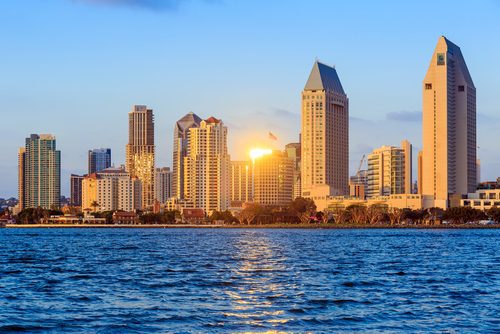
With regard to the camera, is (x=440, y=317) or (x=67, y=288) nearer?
(x=440, y=317)

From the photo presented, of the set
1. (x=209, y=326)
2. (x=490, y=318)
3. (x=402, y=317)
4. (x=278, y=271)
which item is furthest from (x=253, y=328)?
(x=278, y=271)

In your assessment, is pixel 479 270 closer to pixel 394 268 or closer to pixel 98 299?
pixel 394 268

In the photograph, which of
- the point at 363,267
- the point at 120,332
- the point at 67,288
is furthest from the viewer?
the point at 363,267

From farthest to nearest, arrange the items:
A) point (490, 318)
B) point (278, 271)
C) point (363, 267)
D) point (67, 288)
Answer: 1. point (363, 267)
2. point (278, 271)
3. point (67, 288)
4. point (490, 318)

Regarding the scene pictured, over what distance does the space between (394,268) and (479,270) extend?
7.46 meters

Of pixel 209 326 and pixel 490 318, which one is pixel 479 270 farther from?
pixel 209 326

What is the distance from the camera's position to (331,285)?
199ft

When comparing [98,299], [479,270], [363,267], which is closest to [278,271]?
[363,267]

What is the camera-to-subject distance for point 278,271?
74.4 metres

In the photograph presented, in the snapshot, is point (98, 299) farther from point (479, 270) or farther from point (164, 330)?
point (479, 270)

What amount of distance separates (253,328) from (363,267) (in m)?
41.1

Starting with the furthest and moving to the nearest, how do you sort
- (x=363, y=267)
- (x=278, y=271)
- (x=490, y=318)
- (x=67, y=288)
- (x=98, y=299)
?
(x=363, y=267)
(x=278, y=271)
(x=67, y=288)
(x=98, y=299)
(x=490, y=318)

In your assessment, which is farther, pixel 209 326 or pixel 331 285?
pixel 331 285

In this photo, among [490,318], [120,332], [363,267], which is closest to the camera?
[120,332]
